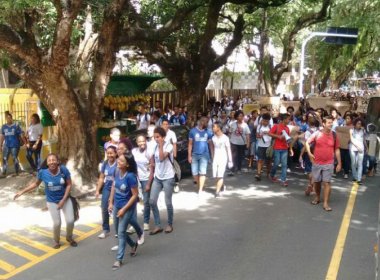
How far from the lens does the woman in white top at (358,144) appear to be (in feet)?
36.9

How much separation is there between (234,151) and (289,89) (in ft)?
116

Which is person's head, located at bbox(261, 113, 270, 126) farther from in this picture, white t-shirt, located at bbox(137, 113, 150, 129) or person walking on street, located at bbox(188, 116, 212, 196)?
white t-shirt, located at bbox(137, 113, 150, 129)

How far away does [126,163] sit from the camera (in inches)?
250

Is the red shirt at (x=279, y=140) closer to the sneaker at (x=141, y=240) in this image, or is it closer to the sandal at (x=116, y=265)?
the sneaker at (x=141, y=240)

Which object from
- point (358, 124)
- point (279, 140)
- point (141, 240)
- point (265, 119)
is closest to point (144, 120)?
point (265, 119)

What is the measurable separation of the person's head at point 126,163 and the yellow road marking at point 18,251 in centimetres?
181

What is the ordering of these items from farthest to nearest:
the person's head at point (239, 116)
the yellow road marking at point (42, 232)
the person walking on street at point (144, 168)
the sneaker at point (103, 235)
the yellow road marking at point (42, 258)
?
the person's head at point (239, 116) < the yellow road marking at point (42, 232) < the person walking on street at point (144, 168) < the sneaker at point (103, 235) < the yellow road marking at point (42, 258)

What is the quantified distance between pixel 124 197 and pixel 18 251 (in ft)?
6.38

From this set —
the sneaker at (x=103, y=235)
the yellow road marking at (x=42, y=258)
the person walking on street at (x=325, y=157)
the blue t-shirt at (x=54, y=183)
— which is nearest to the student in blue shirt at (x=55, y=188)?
the blue t-shirt at (x=54, y=183)

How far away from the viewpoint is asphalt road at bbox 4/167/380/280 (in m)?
6.09

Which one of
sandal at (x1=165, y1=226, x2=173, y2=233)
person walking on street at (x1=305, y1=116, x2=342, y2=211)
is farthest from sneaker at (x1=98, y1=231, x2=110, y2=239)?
person walking on street at (x1=305, y1=116, x2=342, y2=211)

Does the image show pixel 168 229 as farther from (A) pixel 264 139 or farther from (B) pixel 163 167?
(A) pixel 264 139

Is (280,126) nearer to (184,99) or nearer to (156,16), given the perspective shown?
(184,99)

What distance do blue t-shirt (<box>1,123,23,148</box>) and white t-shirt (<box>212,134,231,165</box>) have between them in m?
5.09
